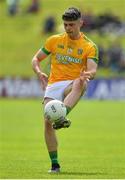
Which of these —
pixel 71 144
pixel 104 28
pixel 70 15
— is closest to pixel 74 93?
pixel 70 15

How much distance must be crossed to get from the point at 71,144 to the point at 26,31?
38371 mm

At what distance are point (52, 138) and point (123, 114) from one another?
21.7 m

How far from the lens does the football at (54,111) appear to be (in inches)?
561

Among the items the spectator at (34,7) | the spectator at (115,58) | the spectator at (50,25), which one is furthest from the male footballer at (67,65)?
the spectator at (34,7)

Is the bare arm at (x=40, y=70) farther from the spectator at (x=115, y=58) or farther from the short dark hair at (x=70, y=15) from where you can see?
the spectator at (x=115, y=58)

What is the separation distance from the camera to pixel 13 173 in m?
14.4

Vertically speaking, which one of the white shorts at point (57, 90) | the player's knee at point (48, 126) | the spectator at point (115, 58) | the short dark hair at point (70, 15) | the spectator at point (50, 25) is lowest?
the spectator at point (115, 58)

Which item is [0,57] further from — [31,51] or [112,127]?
[112,127]

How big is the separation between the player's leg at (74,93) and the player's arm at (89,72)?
0.17 metres

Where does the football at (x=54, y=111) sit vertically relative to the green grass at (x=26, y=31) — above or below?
above

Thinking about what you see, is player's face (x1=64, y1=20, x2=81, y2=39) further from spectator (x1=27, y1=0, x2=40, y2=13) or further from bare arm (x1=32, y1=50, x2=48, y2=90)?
spectator (x1=27, y1=0, x2=40, y2=13)

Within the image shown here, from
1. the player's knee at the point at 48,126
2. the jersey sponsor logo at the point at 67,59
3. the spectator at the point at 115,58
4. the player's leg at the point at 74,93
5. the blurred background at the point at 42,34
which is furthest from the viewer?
the spectator at the point at 115,58

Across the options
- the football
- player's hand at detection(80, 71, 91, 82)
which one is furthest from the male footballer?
the football

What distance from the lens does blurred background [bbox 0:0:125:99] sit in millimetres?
50219
